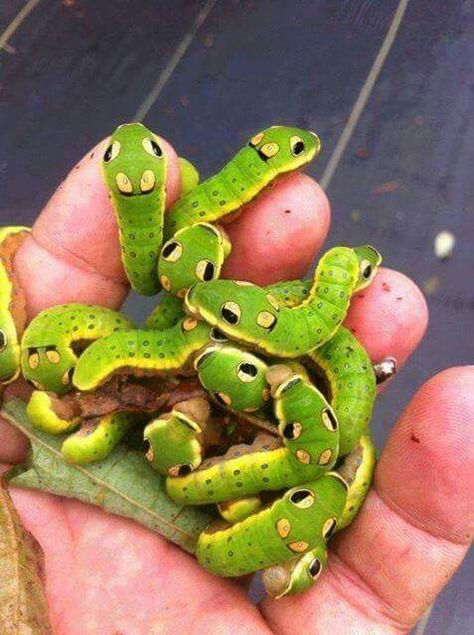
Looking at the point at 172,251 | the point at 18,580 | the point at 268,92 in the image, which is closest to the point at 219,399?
the point at 172,251

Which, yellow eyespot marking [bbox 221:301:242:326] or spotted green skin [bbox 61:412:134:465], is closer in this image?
yellow eyespot marking [bbox 221:301:242:326]

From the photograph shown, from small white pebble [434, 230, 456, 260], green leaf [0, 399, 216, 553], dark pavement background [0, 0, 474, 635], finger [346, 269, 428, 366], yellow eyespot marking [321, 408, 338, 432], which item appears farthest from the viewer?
dark pavement background [0, 0, 474, 635]

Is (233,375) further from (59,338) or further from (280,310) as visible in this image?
(59,338)

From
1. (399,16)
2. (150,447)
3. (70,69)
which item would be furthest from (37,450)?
(399,16)

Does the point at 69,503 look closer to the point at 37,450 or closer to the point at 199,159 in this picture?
the point at 37,450

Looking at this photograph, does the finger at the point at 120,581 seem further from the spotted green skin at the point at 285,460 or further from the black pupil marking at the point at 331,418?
the black pupil marking at the point at 331,418

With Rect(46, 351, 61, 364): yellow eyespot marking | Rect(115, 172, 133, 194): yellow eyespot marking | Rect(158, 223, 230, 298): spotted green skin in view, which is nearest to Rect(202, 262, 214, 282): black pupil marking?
Rect(158, 223, 230, 298): spotted green skin

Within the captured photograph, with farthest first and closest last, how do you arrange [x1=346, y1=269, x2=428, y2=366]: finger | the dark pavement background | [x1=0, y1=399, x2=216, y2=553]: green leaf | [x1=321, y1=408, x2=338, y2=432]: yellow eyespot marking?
the dark pavement background, [x1=346, y1=269, x2=428, y2=366]: finger, [x1=0, y1=399, x2=216, y2=553]: green leaf, [x1=321, y1=408, x2=338, y2=432]: yellow eyespot marking

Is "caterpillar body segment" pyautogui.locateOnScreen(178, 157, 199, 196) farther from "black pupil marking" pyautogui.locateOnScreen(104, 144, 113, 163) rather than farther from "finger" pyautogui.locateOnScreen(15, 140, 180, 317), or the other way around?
"black pupil marking" pyautogui.locateOnScreen(104, 144, 113, 163)
